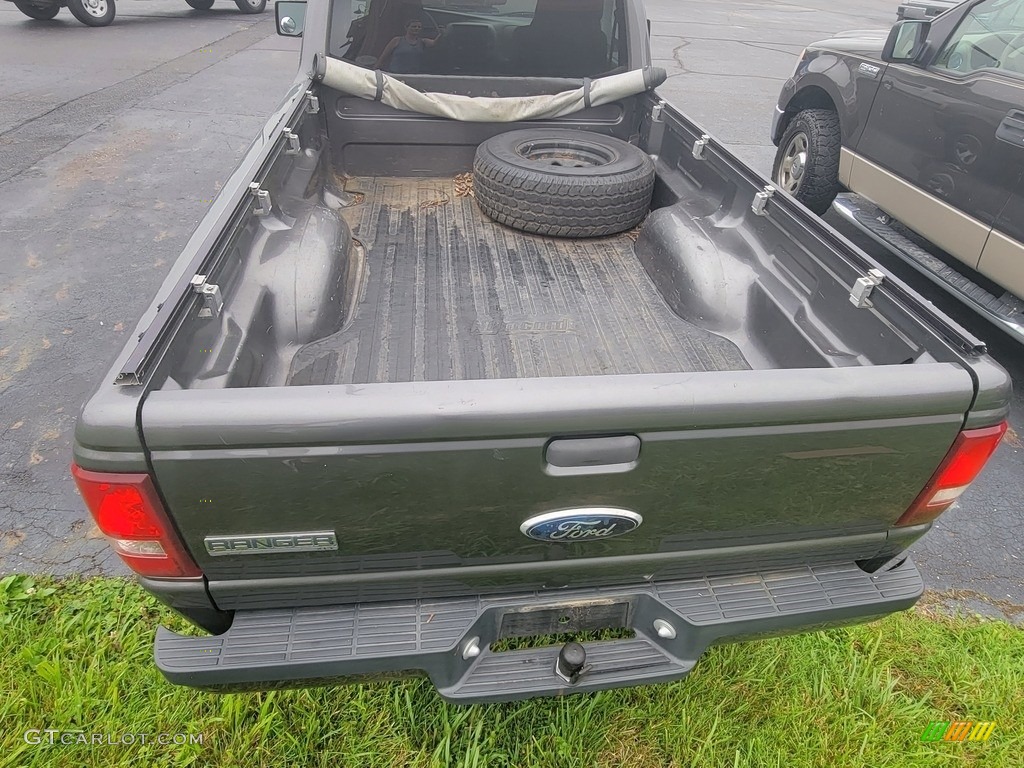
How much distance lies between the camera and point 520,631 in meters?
1.65

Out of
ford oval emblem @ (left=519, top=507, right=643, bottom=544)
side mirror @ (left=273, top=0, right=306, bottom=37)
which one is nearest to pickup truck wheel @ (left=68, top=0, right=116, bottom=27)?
side mirror @ (left=273, top=0, right=306, bottom=37)

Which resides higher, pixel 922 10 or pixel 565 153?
pixel 922 10

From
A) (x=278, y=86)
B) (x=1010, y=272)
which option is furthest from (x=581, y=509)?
(x=278, y=86)

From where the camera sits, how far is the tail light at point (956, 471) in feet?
4.64

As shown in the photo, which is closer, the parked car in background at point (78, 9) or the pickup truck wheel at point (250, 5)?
the parked car in background at point (78, 9)

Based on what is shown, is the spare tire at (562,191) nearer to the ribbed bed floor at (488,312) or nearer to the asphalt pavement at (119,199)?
the ribbed bed floor at (488,312)

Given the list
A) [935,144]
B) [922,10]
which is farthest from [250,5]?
[935,144]

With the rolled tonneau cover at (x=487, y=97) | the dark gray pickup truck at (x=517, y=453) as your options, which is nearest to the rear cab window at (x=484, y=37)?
the rolled tonneau cover at (x=487, y=97)

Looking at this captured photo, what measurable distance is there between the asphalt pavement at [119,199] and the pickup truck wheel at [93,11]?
0.20m

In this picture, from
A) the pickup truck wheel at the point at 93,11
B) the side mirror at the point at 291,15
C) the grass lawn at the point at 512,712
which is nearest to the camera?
the grass lawn at the point at 512,712

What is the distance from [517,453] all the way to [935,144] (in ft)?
11.7

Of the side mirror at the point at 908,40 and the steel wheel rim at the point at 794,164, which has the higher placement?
the side mirror at the point at 908,40

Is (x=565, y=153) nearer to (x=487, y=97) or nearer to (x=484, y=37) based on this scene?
(x=487, y=97)

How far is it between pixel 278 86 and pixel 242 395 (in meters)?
8.17
